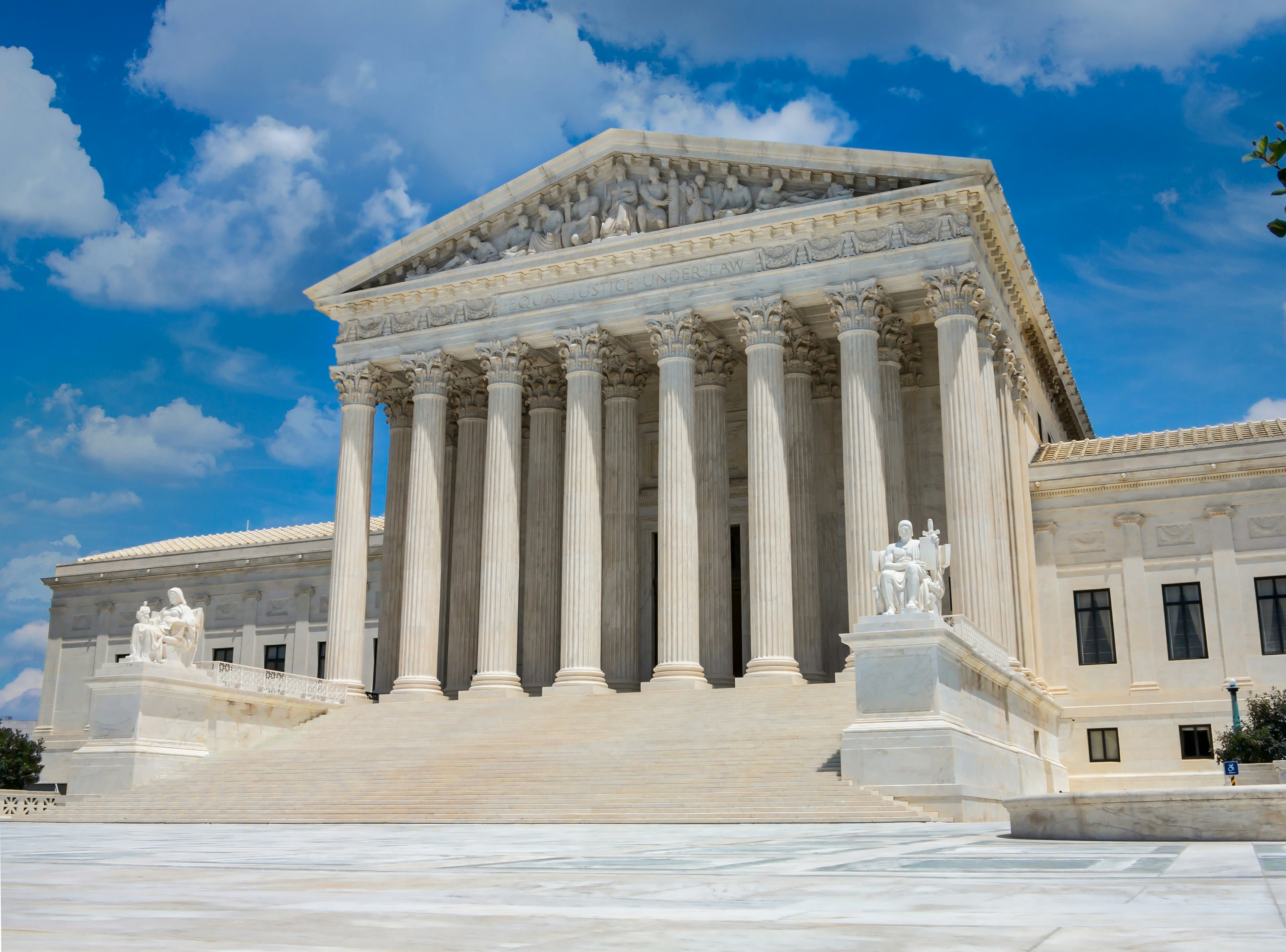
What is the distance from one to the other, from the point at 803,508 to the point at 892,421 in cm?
418

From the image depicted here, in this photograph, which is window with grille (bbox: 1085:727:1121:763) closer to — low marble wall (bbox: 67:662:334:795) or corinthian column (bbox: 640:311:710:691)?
corinthian column (bbox: 640:311:710:691)

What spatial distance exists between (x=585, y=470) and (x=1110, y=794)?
28.7 meters

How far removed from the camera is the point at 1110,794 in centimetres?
1474

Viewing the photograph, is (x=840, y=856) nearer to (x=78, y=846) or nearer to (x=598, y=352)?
(x=78, y=846)

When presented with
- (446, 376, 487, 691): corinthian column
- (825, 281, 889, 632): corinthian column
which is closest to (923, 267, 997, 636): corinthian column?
(825, 281, 889, 632): corinthian column

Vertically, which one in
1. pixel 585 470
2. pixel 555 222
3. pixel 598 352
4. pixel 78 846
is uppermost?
pixel 555 222

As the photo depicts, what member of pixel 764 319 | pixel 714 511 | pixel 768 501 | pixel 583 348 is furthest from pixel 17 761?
pixel 764 319

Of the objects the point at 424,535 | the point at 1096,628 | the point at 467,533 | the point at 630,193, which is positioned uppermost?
the point at 630,193

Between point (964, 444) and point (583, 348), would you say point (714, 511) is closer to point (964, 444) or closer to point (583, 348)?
point (583, 348)

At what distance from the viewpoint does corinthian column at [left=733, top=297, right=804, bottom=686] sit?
3800cm

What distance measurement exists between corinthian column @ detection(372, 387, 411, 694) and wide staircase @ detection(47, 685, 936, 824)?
7.87 m

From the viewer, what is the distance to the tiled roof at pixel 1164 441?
44531 millimetres

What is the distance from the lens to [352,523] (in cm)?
4559

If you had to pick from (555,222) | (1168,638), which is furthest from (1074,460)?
(555,222)
